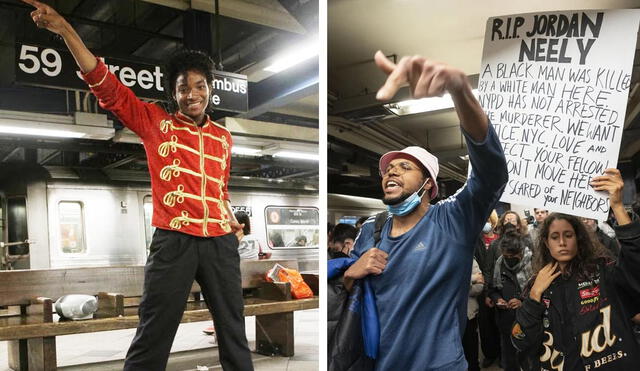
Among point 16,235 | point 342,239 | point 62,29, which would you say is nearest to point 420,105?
point 342,239

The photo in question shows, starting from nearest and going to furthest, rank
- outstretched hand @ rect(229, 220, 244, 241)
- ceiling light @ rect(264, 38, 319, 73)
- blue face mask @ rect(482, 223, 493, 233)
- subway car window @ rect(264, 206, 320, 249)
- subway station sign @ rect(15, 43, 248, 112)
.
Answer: blue face mask @ rect(482, 223, 493, 233)
outstretched hand @ rect(229, 220, 244, 241)
subway station sign @ rect(15, 43, 248, 112)
subway car window @ rect(264, 206, 320, 249)
ceiling light @ rect(264, 38, 319, 73)

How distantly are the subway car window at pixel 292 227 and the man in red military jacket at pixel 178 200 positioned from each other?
910 millimetres

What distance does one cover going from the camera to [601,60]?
117 cm

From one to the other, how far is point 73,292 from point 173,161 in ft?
2.71

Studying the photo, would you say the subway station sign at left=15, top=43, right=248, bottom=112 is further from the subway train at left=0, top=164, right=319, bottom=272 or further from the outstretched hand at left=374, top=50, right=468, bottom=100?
the subway train at left=0, top=164, right=319, bottom=272

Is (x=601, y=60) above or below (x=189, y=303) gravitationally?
above

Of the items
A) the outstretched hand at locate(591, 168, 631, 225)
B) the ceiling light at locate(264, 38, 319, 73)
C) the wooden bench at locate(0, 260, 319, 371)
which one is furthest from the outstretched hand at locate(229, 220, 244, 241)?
the ceiling light at locate(264, 38, 319, 73)

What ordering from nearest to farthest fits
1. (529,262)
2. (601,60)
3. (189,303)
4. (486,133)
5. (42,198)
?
(486,133), (601,60), (529,262), (189,303), (42,198)

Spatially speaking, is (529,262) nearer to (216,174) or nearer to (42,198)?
(216,174)

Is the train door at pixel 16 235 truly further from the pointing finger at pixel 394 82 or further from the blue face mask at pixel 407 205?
the pointing finger at pixel 394 82

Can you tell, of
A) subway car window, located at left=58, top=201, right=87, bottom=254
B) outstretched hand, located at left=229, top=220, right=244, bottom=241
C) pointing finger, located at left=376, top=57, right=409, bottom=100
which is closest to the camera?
pointing finger, located at left=376, top=57, right=409, bottom=100

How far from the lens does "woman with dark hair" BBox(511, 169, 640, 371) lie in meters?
1.22

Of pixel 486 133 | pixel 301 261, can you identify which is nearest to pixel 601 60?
pixel 486 133

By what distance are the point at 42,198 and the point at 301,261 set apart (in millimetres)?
3280
